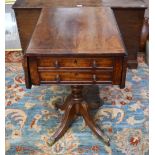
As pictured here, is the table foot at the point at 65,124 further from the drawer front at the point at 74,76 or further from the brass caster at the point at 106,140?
the drawer front at the point at 74,76

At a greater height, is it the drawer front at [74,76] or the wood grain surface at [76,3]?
the wood grain surface at [76,3]

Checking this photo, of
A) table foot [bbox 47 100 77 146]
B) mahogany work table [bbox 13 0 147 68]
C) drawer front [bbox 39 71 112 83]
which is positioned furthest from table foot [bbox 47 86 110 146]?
mahogany work table [bbox 13 0 147 68]

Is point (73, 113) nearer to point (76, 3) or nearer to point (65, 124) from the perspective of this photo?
point (65, 124)

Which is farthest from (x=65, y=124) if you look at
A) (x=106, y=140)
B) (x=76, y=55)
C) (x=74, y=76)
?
(x=76, y=55)

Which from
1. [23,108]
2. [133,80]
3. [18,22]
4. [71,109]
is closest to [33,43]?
[71,109]

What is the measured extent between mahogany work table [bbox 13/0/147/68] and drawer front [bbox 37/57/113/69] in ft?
2.65

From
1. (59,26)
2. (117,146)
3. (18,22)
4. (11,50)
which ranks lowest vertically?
(117,146)

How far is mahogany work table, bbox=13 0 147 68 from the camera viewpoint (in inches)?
72.8

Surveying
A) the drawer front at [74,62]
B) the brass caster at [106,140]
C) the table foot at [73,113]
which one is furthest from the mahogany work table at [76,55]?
the brass caster at [106,140]

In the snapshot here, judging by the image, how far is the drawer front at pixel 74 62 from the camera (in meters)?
1.12

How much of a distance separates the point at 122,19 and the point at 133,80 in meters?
0.58

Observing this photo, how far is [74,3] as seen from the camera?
6.08ft

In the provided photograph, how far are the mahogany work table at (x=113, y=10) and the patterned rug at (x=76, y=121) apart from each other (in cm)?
43

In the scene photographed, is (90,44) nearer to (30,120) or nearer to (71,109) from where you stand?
(71,109)
